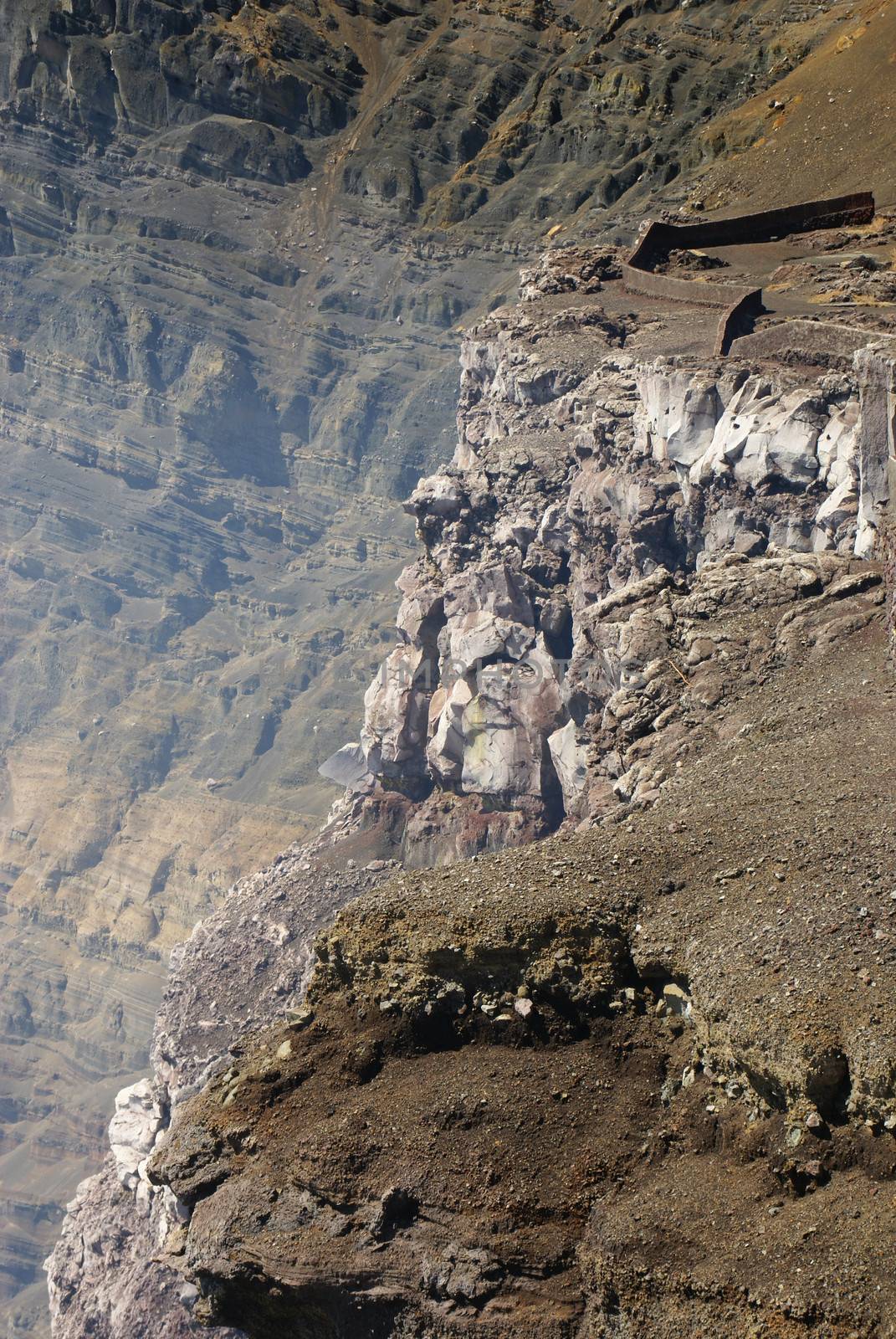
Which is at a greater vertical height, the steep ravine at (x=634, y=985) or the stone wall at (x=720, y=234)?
the stone wall at (x=720, y=234)

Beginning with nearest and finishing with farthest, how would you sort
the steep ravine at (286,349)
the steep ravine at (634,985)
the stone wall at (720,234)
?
the steep ravine at (634,985), the stone wall at (720,234), the steep ravine at (286,349)

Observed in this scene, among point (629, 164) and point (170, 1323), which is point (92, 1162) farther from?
point (629, 164)

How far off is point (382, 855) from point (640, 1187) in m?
60.1

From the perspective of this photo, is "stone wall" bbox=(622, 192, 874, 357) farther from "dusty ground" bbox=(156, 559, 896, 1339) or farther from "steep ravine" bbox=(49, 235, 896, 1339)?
"dusty ground" bbox=(156, 559, 896, 1339)

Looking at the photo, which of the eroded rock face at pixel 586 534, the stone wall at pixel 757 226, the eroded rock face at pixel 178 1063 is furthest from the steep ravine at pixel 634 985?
the eroded rock face at pixel 178 1063

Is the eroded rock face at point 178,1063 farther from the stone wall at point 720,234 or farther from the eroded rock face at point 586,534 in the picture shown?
the stone wall at point 720,234

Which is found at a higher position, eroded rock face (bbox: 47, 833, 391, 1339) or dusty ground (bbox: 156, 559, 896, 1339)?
dusty ground (bbox: 156, 559, 896, 1339)

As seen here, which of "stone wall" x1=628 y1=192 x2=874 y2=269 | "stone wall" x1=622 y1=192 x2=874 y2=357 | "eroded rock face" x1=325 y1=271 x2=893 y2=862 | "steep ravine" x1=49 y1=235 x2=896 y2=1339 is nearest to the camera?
"steep ravine" x1=49 y1=235 x2=896 y2=1339

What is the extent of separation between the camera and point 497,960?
18594 millimetres

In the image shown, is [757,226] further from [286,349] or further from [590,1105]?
[286,349]

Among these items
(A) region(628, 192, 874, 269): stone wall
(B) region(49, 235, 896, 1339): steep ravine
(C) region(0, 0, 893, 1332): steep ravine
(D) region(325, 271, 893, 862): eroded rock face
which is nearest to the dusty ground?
(B) region(49, 235, 896, 1339): steep ravine

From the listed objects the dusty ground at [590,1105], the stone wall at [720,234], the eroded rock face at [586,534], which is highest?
the stone wall at [720,234]

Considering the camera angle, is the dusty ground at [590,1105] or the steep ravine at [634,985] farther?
the steep ravine at [634,985]

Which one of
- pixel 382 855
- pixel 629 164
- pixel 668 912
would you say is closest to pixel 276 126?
pixel 629 164
